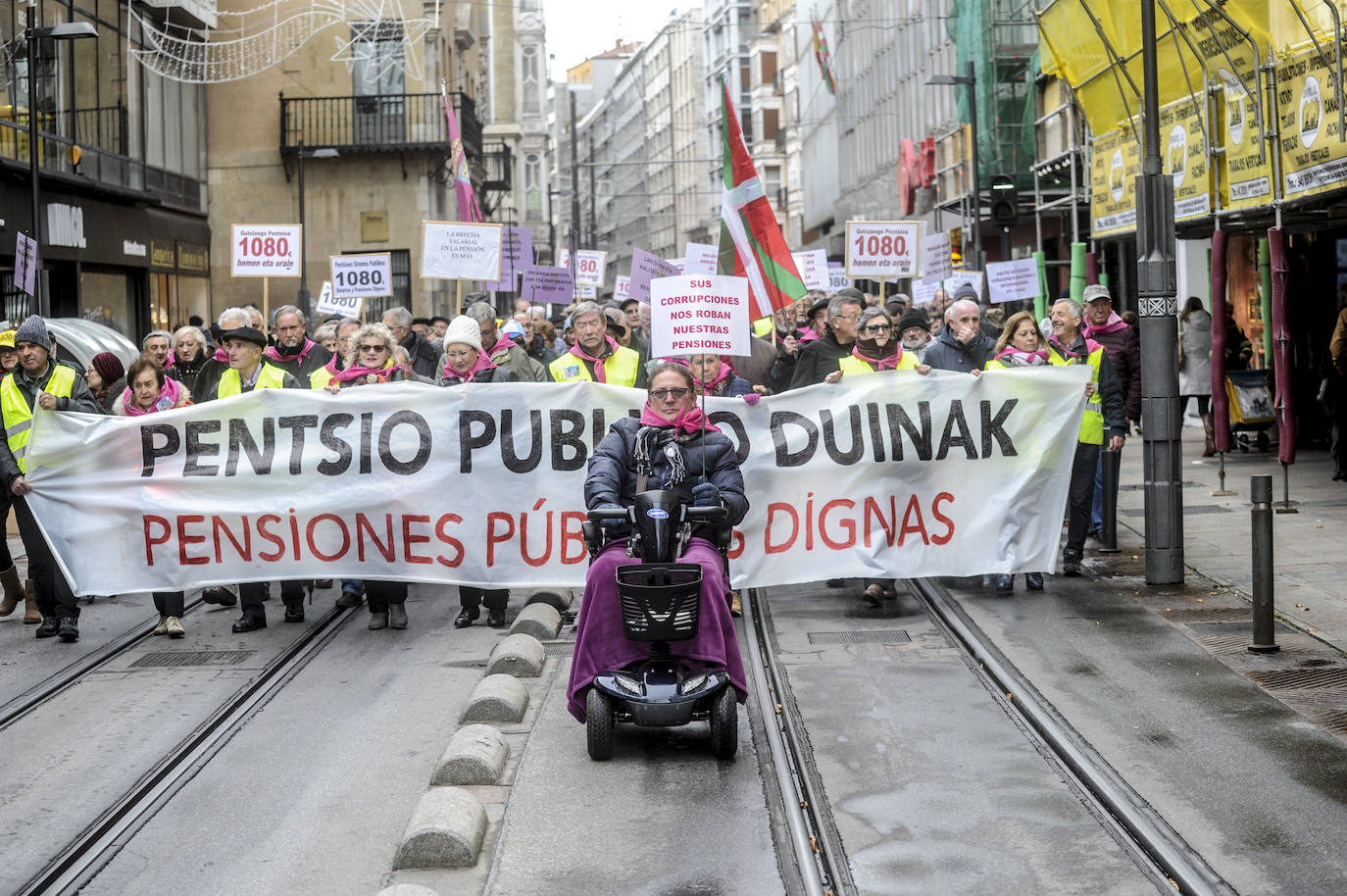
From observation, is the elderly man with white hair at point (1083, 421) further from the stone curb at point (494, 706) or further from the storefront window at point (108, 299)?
the storefront window at point (108, 299)

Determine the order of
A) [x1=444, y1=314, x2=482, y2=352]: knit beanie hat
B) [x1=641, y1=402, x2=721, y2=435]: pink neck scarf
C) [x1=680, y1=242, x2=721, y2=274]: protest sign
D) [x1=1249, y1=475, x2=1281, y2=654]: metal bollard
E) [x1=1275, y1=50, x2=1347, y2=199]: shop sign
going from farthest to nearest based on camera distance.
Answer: [x1=680, y1=242, x2=721, y2=274]: protest sign, [x1=1275, y1=50, x2=1347, y2=199]: shop sign, [x1=444, y1=314, x2=482, y2=352]: knit beanie hat, [x1=1249, y1=475, x2=1281, y2=654]: metal bollard, [x1=641, y1=402, x2=721, y2=435]: pink neck scarf

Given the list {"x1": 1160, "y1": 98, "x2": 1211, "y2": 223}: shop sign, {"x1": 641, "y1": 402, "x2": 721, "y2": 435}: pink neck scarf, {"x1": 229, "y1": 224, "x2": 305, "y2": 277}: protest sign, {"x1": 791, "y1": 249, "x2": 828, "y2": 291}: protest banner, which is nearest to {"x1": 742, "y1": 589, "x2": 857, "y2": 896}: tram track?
{"x1": 641, "y1": 402, "x2": 721, "y2": 435}: pink neck scarf

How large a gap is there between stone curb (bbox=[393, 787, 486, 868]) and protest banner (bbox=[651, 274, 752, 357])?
4001 millimetres

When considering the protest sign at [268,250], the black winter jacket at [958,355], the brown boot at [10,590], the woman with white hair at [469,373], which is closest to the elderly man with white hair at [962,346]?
the black winter jacket at [958,355]

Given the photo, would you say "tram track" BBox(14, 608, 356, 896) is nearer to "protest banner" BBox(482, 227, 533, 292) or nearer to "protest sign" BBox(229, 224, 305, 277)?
"protest sign" BBox(229, 224, 305, 277)

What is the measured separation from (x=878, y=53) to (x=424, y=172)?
69.9ft

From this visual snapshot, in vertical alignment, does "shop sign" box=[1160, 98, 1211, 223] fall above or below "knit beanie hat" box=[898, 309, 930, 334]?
above

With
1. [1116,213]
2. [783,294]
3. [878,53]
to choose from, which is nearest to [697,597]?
[783,294]

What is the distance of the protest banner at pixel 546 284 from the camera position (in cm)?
2386

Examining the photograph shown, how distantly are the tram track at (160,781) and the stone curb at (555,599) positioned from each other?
1499mm

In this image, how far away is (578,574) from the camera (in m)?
11.1

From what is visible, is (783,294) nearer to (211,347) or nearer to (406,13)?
(211,347)

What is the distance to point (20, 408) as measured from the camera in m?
11.4

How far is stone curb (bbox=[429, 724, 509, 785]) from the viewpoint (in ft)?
23.8
